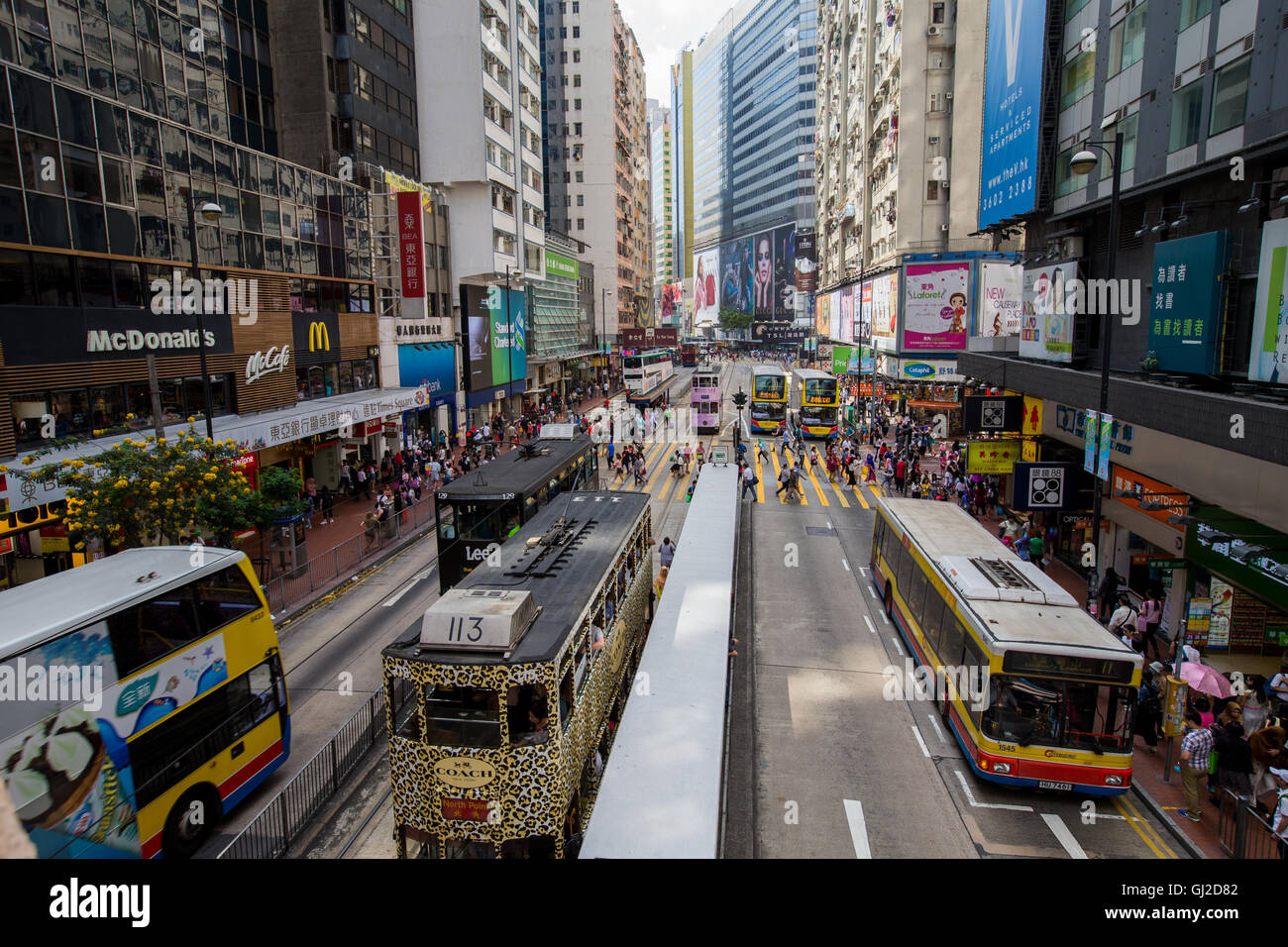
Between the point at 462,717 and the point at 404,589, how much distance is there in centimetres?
1342

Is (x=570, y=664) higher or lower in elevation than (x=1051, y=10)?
lower

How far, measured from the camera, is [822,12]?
95.6 m

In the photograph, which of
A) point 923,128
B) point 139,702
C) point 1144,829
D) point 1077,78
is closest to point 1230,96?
point 1077,78

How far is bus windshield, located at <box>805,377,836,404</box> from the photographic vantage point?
151ft

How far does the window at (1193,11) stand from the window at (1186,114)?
120cm

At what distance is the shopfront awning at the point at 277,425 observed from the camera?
16375 millimetres

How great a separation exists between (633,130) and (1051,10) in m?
90.5

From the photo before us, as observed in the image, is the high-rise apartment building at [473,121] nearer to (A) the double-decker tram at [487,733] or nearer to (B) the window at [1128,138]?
(B) the window at [1128,138]

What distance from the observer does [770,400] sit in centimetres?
4991

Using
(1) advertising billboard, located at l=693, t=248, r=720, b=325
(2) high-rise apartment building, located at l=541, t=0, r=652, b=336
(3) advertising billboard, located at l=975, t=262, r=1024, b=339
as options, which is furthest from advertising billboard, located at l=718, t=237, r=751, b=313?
(3) advertising billboard, located at l=975, t=262, r=1024, b=339
